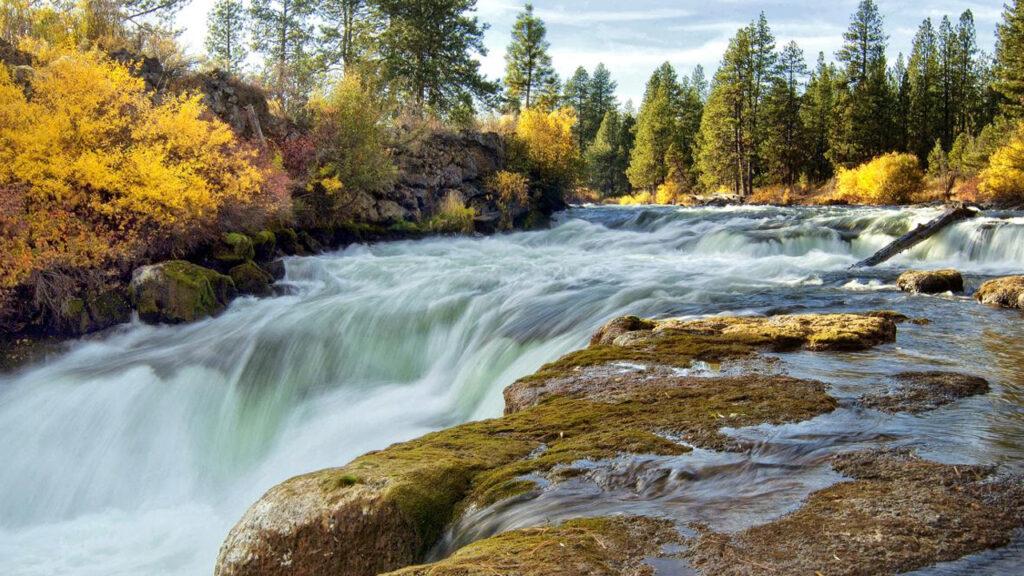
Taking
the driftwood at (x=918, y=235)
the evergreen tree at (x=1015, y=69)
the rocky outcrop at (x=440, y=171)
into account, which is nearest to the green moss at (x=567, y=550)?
the driftwood at (x=918, y=235)

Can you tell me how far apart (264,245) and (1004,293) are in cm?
1647

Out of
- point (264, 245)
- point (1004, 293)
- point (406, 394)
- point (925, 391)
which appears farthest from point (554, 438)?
point (264, 245)

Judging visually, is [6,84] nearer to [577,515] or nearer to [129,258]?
[129,258]

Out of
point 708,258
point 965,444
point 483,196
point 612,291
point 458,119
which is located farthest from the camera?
point 458,119

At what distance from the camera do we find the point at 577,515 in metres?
3.38

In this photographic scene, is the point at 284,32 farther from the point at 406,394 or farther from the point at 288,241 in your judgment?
the point at 406,394

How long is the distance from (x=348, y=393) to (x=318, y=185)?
13095 mm

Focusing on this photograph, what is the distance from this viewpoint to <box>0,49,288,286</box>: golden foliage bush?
12.9m

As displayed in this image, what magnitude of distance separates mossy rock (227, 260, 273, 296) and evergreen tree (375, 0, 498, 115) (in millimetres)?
19850

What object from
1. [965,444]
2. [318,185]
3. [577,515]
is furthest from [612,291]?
[318,185]

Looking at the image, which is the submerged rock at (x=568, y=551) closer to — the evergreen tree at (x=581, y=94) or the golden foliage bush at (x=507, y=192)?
the golden foliage bush at (x=507, y=192)

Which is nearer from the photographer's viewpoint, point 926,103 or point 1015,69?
point 1015,69

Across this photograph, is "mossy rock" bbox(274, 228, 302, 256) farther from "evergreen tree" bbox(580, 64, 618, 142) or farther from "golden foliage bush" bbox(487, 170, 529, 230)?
"evergreen tree" bbox(580, 64, 618, 142)

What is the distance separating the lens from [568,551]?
2.82m
